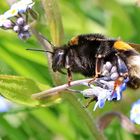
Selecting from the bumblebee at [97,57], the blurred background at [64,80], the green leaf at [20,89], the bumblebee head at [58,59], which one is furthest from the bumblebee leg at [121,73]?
the green leaf at [20,89]

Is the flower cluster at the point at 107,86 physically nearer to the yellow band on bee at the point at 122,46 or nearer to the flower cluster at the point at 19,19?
the yellow band on bee at the point at 122,46

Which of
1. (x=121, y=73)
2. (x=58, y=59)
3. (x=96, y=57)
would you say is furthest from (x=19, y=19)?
(x=121, y=73)

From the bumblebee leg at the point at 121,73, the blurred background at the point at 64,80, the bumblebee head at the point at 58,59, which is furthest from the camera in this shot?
the blurred background at the point at 64,80

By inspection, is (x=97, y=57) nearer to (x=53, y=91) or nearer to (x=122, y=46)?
(x=122, y=46)

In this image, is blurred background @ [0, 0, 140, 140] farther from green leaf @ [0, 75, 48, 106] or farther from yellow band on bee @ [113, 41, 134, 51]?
yellow band on bee @ [113, 41, 134, 51]

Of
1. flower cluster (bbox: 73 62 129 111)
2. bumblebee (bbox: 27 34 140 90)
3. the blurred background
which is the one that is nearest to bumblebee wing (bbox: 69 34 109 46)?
bumblebee (bbox: 27 34 140 90)

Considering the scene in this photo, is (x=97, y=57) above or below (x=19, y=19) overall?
below
